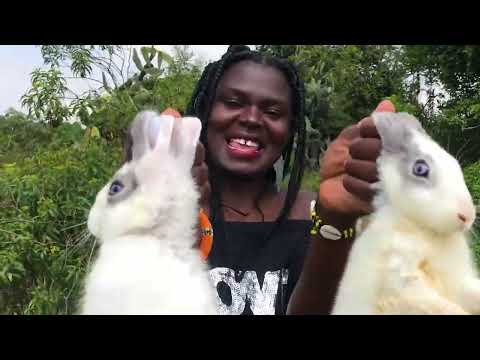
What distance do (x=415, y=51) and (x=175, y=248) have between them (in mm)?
809

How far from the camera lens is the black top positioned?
136cm

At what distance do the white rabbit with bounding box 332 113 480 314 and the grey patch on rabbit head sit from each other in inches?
17.8

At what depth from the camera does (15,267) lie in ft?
5.57

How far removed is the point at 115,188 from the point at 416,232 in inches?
22.5

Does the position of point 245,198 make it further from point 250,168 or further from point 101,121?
point 101,121

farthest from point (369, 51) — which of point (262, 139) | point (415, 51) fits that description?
point (262, 139)

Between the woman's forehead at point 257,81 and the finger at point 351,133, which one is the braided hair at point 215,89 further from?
the finger at point 351,133

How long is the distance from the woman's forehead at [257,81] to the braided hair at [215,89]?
10mm

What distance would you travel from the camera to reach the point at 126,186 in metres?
1.19

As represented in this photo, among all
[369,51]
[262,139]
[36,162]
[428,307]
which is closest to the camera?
[428,307]

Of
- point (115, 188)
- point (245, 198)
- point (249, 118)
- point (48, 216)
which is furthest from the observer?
point (48, 216)

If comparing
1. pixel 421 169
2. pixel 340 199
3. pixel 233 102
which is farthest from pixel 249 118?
pixel 421 169

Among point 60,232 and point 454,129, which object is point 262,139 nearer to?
point 454,129
